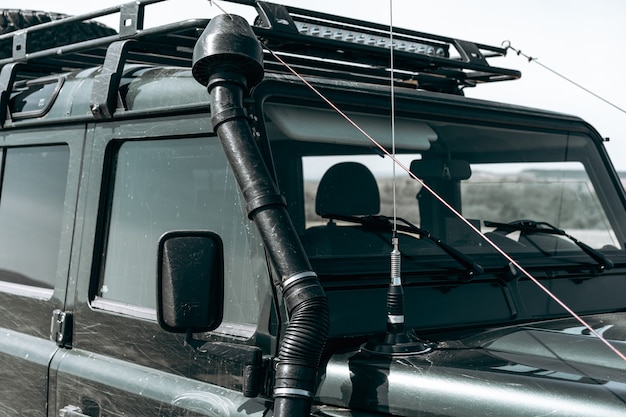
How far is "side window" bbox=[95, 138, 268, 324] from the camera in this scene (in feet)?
8.29

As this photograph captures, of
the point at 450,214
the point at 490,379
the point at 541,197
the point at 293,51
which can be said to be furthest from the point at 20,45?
the point at 490,379

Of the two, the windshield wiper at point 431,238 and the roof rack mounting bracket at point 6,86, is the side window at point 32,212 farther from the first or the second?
the windshield wiper at point 431,238

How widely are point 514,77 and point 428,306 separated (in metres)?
1.77

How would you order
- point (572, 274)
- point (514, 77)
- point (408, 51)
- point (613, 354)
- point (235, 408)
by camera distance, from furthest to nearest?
point (514, 77) → point (408, 51) → point (572, 274) → point (235, 408) → point (613, 354)

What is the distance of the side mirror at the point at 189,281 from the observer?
7.41 feet

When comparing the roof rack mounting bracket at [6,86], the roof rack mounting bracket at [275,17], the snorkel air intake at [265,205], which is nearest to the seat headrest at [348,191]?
the snorkel air intake at [265,205]

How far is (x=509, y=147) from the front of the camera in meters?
3.41

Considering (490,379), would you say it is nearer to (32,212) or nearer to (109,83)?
(109,83)

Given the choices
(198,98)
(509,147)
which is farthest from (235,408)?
(509,147)

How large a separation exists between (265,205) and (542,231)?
1.28 m

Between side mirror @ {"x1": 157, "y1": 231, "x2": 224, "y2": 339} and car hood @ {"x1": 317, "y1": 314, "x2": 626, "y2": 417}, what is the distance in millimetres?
368

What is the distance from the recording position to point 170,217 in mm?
2797

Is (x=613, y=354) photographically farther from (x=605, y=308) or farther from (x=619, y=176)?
(x=619, y=176)

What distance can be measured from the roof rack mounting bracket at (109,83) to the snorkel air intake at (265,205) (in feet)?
1.89
